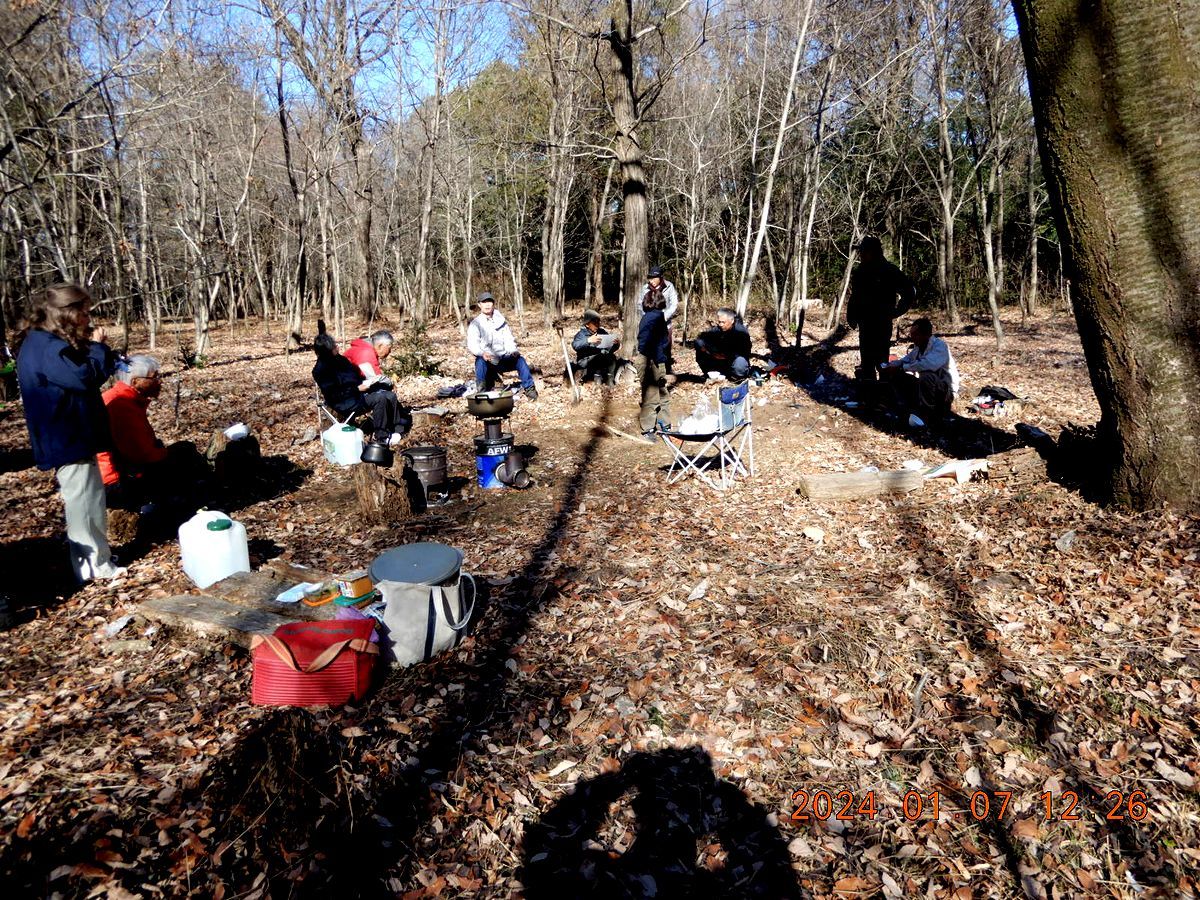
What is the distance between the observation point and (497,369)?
10.6 metres

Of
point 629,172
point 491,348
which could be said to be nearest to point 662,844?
point 491,348

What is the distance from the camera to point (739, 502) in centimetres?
649

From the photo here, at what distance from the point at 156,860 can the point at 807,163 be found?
1808cm

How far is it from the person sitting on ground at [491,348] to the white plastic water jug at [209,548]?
565 cm

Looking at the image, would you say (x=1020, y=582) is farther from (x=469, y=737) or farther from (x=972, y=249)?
(x=972, y=249)

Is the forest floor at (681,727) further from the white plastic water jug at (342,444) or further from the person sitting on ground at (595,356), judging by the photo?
the person sitting on ground at (595,356)

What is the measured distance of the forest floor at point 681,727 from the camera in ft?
8.71

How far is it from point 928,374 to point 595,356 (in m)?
5.47

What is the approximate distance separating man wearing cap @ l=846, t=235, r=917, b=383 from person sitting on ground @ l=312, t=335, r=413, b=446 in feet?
19.0

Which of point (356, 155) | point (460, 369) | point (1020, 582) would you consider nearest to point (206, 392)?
point (460, 369)

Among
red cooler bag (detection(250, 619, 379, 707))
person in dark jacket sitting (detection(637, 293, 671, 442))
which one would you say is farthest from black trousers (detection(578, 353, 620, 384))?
red cooler bag (detection(250, 619, 379, 707))

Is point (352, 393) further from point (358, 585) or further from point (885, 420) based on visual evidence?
point (885, 420)

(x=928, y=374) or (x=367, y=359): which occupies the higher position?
(x=367, y=359)

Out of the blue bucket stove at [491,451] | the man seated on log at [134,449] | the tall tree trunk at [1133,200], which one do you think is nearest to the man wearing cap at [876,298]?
the tall tree trunk at [1133,200]
